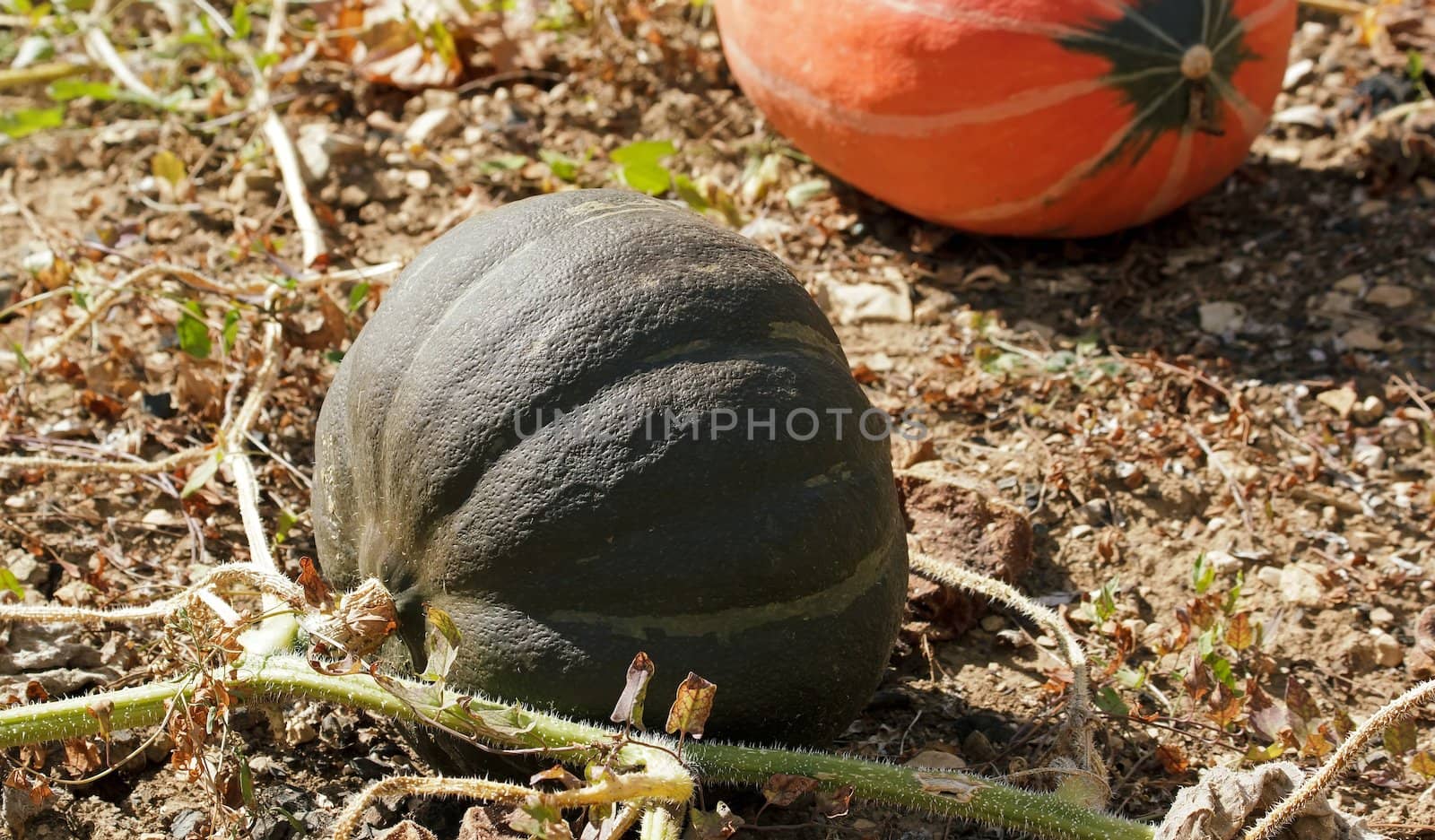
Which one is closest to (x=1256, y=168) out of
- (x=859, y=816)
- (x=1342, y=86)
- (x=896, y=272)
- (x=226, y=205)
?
(x=1342, y=86)

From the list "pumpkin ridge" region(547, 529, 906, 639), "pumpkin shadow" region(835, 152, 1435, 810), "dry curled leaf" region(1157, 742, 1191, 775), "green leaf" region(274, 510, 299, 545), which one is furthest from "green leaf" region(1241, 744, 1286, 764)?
"green leaf" region(274, 510, 299, 545)

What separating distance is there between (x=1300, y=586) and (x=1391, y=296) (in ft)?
4.15

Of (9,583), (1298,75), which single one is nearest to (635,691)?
(9,583)

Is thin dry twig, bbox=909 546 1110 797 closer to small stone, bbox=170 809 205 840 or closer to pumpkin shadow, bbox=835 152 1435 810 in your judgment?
pumpkin shadow, bbox=835 152 1435 810

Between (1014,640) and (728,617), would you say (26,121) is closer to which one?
(728,617)

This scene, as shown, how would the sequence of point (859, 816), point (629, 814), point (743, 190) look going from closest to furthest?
point (629, 814) → point (859, 816) → point (743, 190)

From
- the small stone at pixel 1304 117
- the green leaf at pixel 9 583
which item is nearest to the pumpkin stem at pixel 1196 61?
the small stone at pixel 1304 117

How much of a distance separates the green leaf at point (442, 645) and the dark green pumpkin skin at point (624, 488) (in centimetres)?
5

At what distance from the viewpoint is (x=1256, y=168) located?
4434mm

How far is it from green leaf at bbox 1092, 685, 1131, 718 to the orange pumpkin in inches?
63.3

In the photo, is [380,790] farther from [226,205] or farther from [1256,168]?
[1256,168]

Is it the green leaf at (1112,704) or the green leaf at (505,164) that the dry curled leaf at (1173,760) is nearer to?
the green leaf at (1112,704)

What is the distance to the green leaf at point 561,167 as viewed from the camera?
→ 4344mm

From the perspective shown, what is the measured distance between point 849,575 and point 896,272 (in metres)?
1.98
